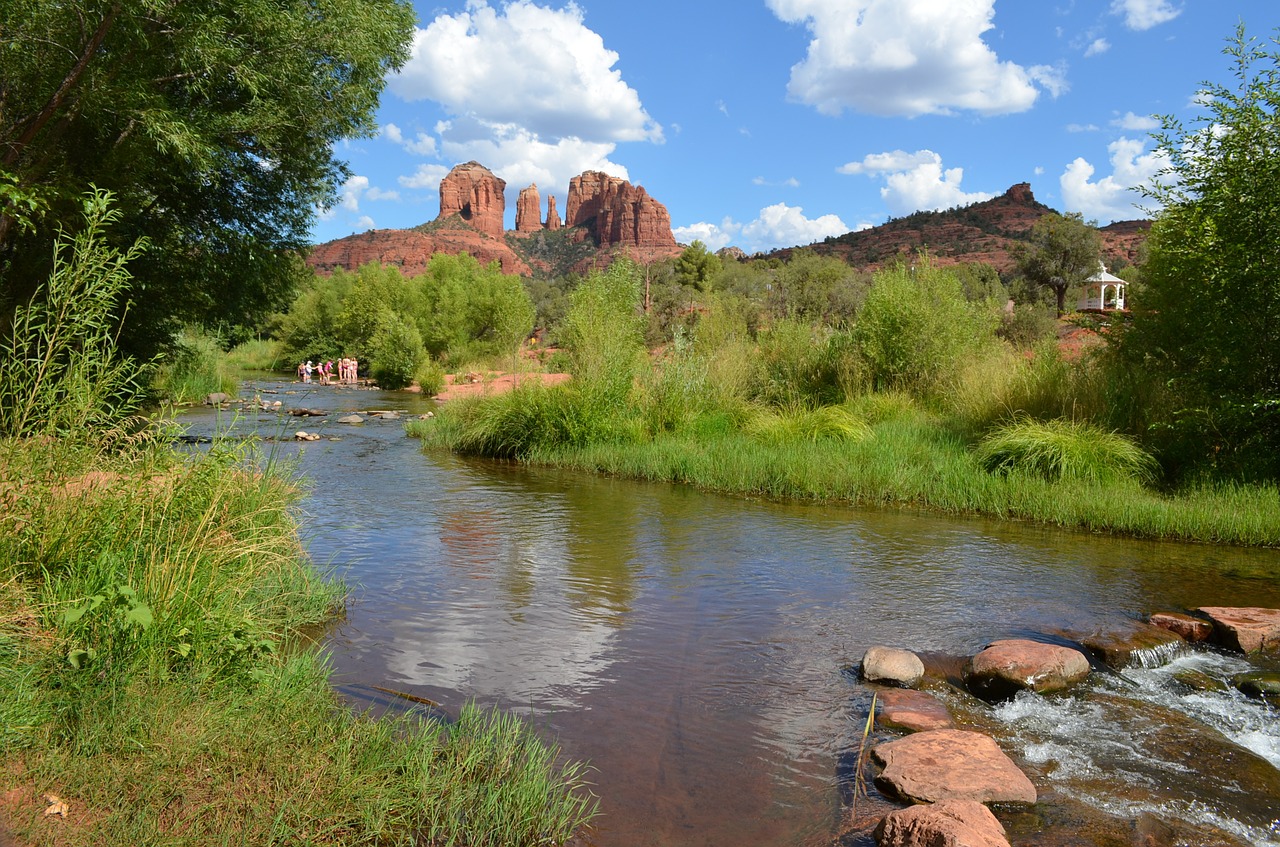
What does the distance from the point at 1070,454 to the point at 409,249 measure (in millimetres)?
136469

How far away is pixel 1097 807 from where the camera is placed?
390 centimetres

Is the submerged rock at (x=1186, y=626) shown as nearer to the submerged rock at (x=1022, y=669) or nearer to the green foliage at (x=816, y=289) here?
the submerged rock at (x=1022, y=669)

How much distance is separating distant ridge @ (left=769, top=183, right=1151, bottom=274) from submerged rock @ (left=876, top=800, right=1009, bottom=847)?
67970 millimetres

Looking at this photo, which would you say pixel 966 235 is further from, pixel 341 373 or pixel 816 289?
pixel 341 373

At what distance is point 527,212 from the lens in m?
172

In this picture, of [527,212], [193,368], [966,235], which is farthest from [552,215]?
[193,368]

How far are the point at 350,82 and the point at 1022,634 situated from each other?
12.3 m

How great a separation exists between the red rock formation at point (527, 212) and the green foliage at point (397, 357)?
134 m

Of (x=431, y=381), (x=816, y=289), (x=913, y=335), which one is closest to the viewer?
(x=913, y=335)

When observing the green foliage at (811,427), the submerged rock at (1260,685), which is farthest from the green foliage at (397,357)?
the submerged rock at (1260,685)

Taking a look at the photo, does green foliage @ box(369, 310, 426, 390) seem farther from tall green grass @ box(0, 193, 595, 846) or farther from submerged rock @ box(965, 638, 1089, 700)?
submerged rock @ box(965, 638, 1089, 700)

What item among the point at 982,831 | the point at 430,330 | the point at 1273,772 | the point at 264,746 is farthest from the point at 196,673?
the point at 430,330

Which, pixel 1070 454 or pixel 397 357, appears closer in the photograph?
pixel 1070 454

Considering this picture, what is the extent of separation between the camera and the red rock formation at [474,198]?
6481 inches
